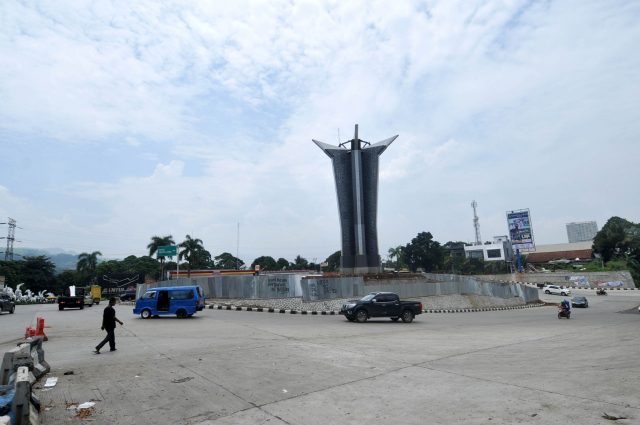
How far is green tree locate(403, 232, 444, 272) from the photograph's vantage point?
105 metres

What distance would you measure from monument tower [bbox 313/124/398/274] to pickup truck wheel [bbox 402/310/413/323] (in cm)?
3379

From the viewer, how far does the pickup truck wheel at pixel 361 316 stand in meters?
21.3

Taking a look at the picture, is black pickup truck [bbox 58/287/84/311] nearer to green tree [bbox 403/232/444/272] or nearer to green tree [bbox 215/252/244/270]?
green tree [bbox 403/232/444/272]

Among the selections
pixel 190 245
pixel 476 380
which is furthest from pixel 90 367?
pixel 190 245

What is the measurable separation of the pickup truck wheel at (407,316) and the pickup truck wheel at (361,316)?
2.08m

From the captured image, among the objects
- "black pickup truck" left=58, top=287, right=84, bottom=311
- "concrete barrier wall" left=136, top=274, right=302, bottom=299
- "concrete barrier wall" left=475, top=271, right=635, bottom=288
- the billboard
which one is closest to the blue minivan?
"concrete barrier wall" left=136, top=274, right=302, bottom=299

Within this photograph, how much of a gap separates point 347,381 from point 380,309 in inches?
554

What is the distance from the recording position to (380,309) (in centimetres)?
2161

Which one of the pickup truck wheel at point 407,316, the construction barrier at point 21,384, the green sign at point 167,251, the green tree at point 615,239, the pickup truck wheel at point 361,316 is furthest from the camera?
the green tree at point 615,239

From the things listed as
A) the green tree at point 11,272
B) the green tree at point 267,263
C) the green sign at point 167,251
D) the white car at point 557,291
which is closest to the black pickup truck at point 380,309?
the green sign at point 167,251

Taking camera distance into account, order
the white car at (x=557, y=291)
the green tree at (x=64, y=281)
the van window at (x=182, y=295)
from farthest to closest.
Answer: the green tree at (x=64, y=281), the white car at (x=557, y=291), the van window at (x=182, y=295)

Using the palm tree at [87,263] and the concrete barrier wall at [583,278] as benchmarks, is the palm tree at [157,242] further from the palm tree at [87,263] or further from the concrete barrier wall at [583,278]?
the concrete barrier wall at [583,278]

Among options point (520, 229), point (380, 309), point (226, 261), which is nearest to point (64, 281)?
point (226, 261)

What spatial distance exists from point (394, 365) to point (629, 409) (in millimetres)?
4526
